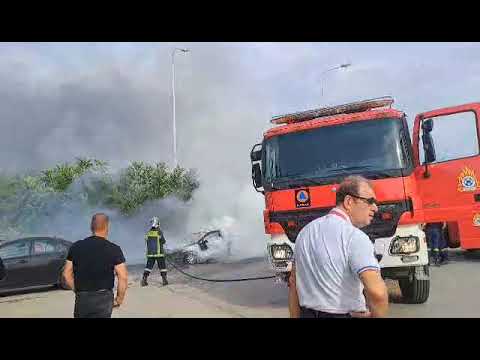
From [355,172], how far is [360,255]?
3749 mm

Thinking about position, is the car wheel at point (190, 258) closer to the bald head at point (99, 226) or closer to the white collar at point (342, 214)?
the bald head at point (99, 226)

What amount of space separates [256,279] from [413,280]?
4.53m

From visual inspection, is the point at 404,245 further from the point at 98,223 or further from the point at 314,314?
the point at 98,223

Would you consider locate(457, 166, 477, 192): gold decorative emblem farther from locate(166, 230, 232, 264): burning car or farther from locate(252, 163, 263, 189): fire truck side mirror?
locate(166, 230, 232, 264): burning car

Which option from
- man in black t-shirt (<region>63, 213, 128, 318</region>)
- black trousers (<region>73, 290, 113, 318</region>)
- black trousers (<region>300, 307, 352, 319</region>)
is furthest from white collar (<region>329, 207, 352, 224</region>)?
black trousers (<region>73, 290, 113, 318</region>)

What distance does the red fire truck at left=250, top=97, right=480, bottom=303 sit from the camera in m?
5.73

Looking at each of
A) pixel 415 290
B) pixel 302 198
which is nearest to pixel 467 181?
pixel 415 290

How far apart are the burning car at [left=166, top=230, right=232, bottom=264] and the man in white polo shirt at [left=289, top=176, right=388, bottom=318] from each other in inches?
466

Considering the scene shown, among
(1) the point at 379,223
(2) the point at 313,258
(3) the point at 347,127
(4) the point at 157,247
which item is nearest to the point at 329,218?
(2) the point at 313,258

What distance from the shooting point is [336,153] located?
20.2 ft

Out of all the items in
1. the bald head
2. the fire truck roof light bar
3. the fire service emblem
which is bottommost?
the bald head

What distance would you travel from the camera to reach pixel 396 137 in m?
5.96
